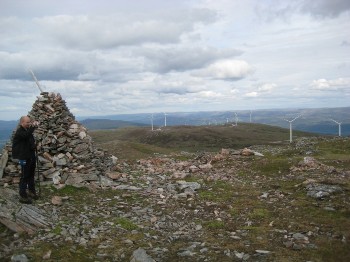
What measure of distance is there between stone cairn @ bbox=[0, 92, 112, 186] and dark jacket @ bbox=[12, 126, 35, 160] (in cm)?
369

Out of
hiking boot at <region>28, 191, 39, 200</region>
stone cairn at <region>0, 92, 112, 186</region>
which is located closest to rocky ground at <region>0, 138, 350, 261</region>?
hiking boot at <region>28, 191, 39, 200</region>

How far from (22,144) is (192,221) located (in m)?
8.88

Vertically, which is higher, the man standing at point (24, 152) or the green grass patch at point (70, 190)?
the man standing at point (24, 152)

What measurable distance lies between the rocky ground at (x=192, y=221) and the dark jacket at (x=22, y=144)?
222 centimetres

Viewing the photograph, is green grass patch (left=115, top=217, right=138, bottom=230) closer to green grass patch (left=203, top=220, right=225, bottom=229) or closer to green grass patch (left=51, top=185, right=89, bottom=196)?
green grass patch (left=203, top=220, right=225, bottom=229)

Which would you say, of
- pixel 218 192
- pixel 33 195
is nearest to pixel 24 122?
pixel 33 195

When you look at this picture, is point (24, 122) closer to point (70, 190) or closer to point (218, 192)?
point (70, 190)

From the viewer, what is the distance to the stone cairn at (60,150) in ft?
70.0

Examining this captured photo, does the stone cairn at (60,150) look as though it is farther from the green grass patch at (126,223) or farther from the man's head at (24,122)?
the green grass patch at (126,223)

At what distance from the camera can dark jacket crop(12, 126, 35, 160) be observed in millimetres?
17438

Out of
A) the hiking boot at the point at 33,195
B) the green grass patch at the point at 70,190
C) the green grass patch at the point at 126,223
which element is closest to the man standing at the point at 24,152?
the hiking boot at the point at 33,195

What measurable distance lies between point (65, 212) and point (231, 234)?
7.74 meters

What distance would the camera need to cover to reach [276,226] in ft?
52.3

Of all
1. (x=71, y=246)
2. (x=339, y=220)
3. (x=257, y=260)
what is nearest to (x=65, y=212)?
(x=71, y=246)
